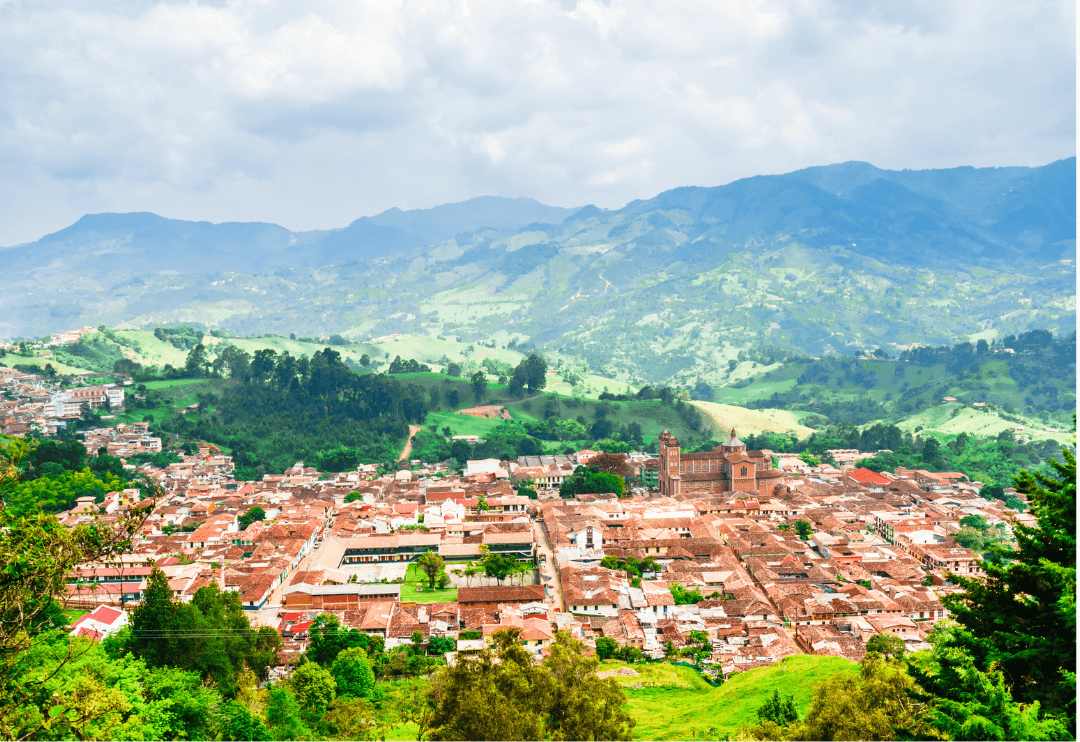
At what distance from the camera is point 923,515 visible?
34.6 metres

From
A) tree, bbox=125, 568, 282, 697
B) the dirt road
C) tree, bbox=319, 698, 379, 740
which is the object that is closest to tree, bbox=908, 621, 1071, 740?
tree, bbox=319, 698, 379, 740

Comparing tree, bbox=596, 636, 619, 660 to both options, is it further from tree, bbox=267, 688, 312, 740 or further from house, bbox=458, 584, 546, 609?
tree, bbox=267, 688, 312, 740

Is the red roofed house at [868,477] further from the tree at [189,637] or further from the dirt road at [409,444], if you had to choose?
the tree at [189,637]

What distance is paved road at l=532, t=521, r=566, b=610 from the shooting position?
24.7 meters

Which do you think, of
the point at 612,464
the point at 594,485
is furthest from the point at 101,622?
the point at 612,464

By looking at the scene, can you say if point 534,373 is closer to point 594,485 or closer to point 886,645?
point 594,485

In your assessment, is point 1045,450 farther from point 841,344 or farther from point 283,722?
point 841,344

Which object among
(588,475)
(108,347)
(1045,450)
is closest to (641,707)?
(588,475)

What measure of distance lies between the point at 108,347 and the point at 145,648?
6994 cm

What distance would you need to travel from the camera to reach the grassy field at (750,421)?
6538cm

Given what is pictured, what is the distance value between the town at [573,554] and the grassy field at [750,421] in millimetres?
19761

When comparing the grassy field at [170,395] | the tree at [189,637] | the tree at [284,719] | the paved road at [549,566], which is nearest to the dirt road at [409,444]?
the grassy field at [170,395]

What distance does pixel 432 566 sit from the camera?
26.2 meters

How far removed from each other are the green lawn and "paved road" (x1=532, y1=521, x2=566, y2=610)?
315 cm
